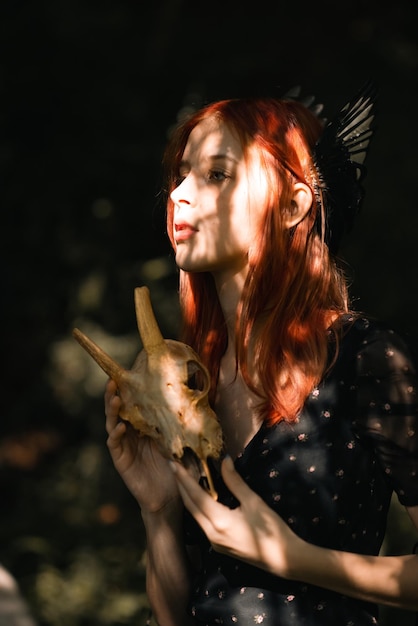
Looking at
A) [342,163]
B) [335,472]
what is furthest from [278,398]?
[342,163]

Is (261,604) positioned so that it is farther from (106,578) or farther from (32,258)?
(32,258)

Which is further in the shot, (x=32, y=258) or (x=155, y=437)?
(x=32, y=258)

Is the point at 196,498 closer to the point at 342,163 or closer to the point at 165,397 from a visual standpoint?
the point at 165,397

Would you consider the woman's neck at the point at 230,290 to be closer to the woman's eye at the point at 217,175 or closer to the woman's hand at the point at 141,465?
the woman's eye at the point at 217,175

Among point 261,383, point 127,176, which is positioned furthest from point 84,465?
point 261,383

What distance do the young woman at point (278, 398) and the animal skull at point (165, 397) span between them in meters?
0.05

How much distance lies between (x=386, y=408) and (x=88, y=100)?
3.72 m

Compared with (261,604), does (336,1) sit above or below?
above

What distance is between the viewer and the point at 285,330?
2.02 metres

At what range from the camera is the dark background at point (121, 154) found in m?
4.85

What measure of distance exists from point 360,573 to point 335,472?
0.70 ft

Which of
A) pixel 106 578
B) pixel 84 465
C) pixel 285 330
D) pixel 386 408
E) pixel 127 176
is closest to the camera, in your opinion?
pixel 386 408

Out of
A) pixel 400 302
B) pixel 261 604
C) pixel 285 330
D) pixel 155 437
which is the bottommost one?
pixel 400 302

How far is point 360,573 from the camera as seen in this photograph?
1.77 meters
